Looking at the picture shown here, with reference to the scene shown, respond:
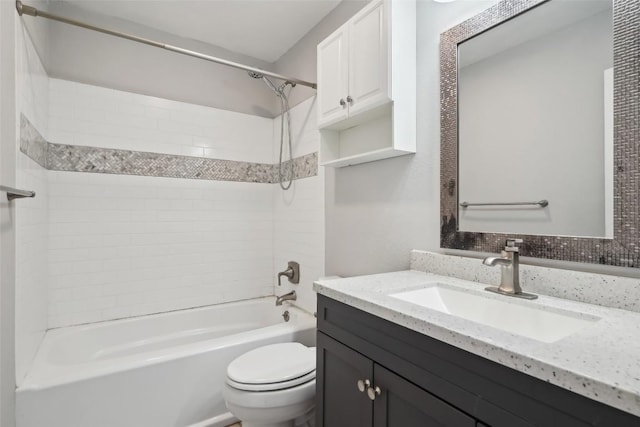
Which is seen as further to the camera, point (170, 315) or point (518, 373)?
point (170, 315)

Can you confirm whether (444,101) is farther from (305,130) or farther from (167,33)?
(167,33)

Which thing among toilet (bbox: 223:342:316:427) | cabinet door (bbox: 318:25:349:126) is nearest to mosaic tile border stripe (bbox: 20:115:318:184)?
cabinet door (bbox: 318:25:349:126)

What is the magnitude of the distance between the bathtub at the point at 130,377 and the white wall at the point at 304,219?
317 millimetres

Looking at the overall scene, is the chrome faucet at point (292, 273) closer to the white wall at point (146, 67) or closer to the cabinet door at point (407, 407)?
the white wall at point (146, 67)

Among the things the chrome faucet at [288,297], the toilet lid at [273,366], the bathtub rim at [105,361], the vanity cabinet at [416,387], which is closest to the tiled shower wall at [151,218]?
the bathtub rim at [105,361]

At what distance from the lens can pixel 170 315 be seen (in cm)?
238

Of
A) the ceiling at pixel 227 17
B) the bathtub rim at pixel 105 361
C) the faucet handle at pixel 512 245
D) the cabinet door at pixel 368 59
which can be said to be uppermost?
the ceiling at pixel 227 17

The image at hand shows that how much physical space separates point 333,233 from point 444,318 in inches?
52.8

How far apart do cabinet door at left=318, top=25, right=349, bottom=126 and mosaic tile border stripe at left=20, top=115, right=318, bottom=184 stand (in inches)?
23.2

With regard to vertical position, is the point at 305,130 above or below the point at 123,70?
below

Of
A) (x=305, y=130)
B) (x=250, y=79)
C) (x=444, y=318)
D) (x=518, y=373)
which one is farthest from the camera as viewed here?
(x=250, y=79)

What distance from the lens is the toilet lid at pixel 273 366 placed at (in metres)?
1.37

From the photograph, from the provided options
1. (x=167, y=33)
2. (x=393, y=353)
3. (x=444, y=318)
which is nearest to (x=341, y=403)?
(x=393, y=353)

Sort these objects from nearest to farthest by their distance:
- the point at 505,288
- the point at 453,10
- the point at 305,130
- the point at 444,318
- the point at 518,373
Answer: the point at 518,373, the point at 444,318, the point at 505,288, the point at 453,10, the point at 305,130
